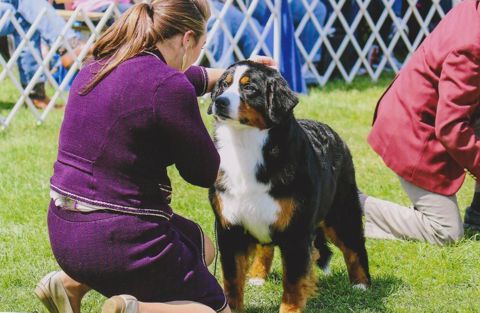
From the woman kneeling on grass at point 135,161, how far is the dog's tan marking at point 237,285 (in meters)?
0.67

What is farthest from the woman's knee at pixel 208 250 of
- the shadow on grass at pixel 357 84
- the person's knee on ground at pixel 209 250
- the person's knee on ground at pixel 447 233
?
the shadow on grass at pixel 357 84

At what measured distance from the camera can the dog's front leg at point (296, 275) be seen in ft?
12.6

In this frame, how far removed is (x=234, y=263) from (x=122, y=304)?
98cm

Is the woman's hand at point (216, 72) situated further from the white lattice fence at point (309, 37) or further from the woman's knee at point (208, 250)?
the white lattice fence at point (309, 37)

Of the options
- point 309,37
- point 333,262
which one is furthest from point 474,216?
point 309,37

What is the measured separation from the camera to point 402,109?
515 centimetres

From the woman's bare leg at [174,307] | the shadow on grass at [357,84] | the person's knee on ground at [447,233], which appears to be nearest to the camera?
the woman's bare leg at [174,307]

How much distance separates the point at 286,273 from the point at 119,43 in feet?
4.37

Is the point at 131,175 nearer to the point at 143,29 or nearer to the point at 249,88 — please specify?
the point at 143,29

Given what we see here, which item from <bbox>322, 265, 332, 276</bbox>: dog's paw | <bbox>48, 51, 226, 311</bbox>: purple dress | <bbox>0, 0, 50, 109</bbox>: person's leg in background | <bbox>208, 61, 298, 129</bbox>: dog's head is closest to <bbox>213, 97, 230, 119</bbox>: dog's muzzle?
<bbox>208, 61, 298, 129</bbox>: dog's head

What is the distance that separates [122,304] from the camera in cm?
306

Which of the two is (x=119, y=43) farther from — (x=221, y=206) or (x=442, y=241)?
(x=442, y=241)

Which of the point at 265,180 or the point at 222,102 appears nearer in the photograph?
the point at 222,102

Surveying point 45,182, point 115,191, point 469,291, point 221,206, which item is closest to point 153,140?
point 115,191
